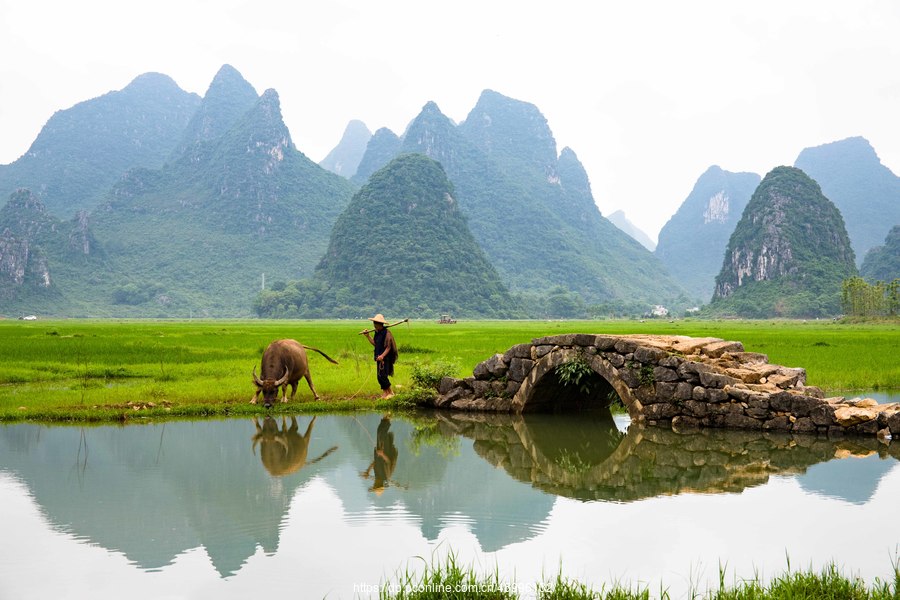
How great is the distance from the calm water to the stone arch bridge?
0.46m

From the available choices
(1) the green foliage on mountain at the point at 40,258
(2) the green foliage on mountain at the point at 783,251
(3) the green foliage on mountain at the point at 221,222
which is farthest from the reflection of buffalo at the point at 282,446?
(1) the green foliage on mountain at the point at 40,258

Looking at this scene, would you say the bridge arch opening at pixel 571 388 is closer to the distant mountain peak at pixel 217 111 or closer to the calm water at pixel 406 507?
the calm water at pixel 406 507

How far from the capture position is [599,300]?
151m

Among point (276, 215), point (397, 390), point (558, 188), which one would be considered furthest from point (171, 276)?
point (397, 390)

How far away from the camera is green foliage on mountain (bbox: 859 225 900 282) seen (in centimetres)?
11975

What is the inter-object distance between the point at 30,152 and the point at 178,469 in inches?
8107

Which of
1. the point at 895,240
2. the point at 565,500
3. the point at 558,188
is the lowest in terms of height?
the point at 565,500

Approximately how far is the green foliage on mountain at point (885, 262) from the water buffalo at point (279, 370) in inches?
4975

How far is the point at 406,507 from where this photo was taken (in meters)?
6.01

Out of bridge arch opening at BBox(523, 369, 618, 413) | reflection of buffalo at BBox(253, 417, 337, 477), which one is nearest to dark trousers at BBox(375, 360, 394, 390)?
reflection of buffalo at BBox(253, 417, 337, 477)

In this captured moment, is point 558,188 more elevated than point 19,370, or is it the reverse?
point 558,188

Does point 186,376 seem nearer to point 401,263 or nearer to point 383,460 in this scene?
point 383,460

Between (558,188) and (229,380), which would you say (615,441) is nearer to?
(229,380)

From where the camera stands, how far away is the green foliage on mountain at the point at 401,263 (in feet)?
348
